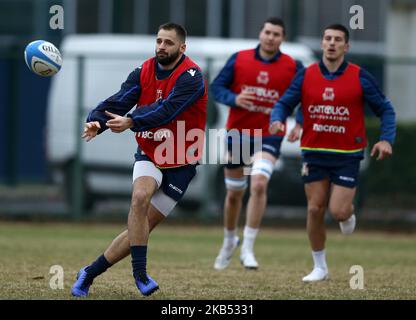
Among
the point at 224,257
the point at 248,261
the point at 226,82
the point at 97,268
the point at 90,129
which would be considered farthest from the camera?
the point at 226,82

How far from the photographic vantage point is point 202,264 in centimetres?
1163

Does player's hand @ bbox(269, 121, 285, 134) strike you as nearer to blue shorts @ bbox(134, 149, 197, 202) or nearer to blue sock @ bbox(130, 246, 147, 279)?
blue shorts @ bbox(134, 149, 197, 202)

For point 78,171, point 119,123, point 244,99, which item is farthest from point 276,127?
point 78,171

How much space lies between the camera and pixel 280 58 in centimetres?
1160

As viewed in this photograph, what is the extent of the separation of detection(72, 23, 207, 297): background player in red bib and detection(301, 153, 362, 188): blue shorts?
1758 mm

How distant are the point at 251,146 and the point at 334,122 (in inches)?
63.9

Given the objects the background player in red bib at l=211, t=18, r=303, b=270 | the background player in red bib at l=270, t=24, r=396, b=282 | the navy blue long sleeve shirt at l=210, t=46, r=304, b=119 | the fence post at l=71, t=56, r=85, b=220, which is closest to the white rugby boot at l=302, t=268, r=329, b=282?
the background player in red bib at l=270, t=24, r=396, b=282

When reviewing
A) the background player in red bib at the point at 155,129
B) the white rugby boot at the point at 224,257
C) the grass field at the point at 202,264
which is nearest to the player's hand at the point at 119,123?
the background player in red bib at the point at 155,129

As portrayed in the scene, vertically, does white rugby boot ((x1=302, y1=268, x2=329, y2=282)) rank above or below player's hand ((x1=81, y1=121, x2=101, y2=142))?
below

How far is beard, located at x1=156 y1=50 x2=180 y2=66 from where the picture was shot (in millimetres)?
8297

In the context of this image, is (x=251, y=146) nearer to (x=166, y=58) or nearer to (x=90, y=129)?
(x=166, y=58)

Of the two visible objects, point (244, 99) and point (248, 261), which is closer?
point (248, 261)

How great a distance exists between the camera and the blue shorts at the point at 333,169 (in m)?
9.91
